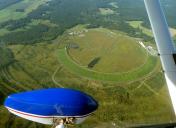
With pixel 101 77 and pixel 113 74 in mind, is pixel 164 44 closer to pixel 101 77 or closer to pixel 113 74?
pixel 101 77

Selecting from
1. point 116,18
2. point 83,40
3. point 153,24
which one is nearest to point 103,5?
A: point 116,18

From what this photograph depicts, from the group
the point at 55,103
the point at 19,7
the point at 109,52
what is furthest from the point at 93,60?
the point at 19,7

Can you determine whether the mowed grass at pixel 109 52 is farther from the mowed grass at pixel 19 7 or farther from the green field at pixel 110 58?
the mowed grass at pixel 19 7

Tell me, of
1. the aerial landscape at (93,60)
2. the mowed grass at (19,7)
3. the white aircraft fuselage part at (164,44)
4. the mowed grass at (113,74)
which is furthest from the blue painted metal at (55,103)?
the mowed grass at (19,7)

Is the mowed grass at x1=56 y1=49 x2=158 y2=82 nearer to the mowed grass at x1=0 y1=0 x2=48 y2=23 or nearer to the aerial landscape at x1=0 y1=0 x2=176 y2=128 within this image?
the aerial landscape at x1=0 y1=0 x2=176 y2=128

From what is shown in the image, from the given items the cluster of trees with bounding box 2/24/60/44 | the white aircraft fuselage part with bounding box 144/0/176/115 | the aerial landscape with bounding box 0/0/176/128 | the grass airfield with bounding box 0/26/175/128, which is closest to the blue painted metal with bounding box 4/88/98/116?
the white aircraft fuselage part with bounding box 144/0/176/115
